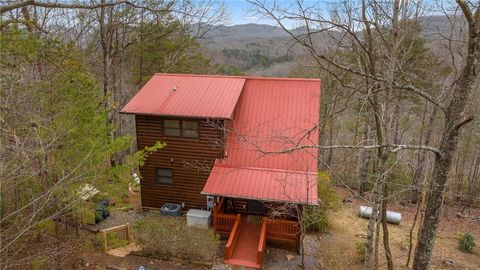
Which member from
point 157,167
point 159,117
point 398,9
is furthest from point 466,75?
point 157,167

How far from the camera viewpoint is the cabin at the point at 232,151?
12.6 metres

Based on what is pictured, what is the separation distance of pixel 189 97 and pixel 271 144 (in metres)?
4.17

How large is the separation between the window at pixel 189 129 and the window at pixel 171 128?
27 centimetres

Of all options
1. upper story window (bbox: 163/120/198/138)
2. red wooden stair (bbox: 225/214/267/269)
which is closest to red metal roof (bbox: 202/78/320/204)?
red wooden stair (bbox: 225/214/267/269)

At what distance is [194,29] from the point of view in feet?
75.9

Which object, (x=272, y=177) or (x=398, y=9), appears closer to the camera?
(x=398, y=9)

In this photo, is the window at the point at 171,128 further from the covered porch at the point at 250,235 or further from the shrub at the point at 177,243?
the shrub at the point at 177,243

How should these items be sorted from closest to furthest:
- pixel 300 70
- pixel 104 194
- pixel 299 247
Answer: pixel 104 194 < pixel 299 247 < pixel 300 70

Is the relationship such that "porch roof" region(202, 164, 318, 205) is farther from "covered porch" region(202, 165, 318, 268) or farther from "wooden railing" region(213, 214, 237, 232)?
"wooden railing" region(213, 214, 237, 232)

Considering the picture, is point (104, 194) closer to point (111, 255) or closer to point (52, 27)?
point (111, 255)

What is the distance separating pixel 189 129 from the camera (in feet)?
46.1

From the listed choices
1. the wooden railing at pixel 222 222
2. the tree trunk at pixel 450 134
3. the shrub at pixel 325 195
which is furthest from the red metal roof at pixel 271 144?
the tree trunk at pixel 450 134

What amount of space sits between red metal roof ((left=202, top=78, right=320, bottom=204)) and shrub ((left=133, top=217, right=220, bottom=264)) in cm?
171

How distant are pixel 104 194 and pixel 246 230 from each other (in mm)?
5943
